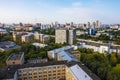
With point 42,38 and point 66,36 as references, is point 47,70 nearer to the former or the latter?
point 66,36

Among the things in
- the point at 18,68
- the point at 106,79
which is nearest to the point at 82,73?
the point at 106,79

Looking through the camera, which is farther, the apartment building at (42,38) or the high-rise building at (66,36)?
the apartment building at (42,38)

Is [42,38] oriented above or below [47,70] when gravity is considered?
above

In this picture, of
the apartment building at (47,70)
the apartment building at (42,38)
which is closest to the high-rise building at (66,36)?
the apartment building at (42,38)

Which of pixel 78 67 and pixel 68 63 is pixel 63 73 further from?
pixel 78 67

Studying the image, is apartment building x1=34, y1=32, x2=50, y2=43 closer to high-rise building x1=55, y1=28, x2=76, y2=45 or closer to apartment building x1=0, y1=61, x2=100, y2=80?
high-rise building x1=55, y1=28, x2=76, y2=45

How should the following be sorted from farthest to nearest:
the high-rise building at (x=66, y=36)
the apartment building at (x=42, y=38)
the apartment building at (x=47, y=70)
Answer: the apartment building at (x=42, y=38) → the high-rise building at (x=66, y=36) → the apartment building at (x=47, y=70)

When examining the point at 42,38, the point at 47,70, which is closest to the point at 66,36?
the point at 42,38

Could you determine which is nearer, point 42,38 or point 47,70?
point 47,70

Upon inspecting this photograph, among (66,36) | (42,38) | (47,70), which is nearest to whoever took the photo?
(47,70)

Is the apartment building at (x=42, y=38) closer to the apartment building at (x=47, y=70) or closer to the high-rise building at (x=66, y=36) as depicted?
the high-rise building at (x=66, y=36)

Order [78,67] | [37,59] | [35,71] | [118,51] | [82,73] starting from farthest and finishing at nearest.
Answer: [118,51] < [37,59] < [35,71] < [78,67] < [82,73]
